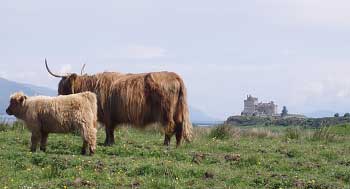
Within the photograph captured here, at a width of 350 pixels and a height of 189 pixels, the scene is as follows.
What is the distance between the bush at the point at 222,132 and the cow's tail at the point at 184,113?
334 centimetres

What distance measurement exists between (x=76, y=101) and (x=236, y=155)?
135 inches

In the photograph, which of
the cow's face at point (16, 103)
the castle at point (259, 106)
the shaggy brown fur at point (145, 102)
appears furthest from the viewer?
the castle at point (259, 106)

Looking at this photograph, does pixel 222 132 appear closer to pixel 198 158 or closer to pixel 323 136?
pixel 323 136

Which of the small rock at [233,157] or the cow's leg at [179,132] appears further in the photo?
the cow's leg at [179,132]

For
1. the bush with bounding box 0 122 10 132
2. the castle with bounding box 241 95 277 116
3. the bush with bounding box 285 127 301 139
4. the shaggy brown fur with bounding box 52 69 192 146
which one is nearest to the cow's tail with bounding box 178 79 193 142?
the shaggy brown fur with bounding box 52 69 192 146

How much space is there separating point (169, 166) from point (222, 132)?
751cm

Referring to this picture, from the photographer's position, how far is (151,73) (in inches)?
548

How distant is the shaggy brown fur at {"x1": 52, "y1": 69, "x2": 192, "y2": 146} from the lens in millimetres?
13633

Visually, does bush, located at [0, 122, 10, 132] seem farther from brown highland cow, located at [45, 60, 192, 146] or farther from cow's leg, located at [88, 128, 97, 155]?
cow's leg, located at [88, 128, 97, 155]

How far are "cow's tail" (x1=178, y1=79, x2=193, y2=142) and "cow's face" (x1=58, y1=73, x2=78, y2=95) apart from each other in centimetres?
274

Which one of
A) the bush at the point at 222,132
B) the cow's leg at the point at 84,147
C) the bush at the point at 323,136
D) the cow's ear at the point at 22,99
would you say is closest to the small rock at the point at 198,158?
the cow's leg at the point at 84,147

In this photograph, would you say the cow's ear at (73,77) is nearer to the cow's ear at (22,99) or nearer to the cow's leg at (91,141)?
the cow's ear at (22,99)

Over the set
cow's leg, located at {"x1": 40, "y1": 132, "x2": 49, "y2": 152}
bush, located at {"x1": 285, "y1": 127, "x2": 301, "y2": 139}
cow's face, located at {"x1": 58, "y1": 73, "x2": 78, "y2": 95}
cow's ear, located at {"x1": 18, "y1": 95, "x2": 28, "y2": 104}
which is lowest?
cow's leg, located at {"x1": 40, "y1": 132, "x2": 49, "y2": 152}

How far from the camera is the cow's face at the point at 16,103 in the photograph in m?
12.8
